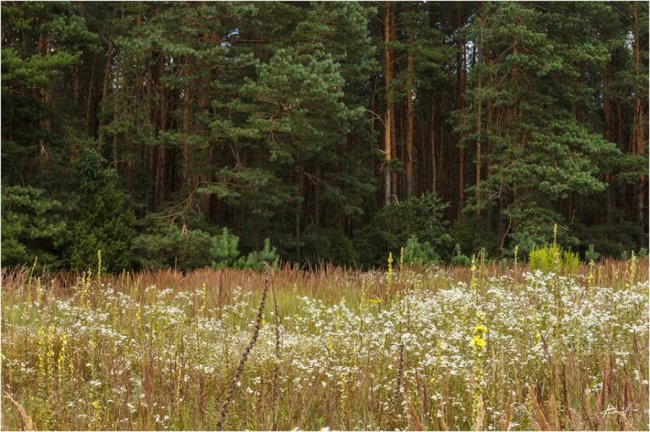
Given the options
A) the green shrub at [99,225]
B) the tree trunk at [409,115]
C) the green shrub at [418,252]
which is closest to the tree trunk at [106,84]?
the green shrub at [99,225]

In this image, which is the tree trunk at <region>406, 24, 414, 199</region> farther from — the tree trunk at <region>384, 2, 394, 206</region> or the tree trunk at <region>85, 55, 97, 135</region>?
the tree trunk at <region>85, 55, 97, 135</region>

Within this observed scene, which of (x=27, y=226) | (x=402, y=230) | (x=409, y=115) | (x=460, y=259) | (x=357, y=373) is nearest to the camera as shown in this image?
(x=357, y=373)

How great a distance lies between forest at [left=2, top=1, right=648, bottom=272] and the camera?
17531 millimetres

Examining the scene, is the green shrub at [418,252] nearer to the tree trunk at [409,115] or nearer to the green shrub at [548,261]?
the tree trunk at [409,115]

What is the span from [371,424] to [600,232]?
26.1 metres

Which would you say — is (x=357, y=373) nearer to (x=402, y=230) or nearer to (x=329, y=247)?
(x=329, y=247)

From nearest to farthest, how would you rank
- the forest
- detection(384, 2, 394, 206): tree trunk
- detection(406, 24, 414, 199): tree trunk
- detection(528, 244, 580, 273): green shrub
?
detection(528, 244, 580, 273): green shrub → the forest → detection(406, 24, 414, 199): tree trunk → detection(384, 2, 394, 206): tree trunk

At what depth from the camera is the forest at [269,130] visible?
17.5 m

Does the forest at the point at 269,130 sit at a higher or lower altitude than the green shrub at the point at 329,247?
higher

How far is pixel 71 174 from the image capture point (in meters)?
19.1

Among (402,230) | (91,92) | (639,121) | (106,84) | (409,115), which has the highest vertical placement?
(91,92)

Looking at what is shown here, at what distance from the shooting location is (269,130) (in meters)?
18.2

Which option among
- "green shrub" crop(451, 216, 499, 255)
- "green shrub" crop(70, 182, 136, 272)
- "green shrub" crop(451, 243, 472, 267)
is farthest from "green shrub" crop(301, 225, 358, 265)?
"green shrub" crop(70, 182, 136, 272)

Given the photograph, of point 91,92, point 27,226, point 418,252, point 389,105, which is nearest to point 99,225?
point 27,226
